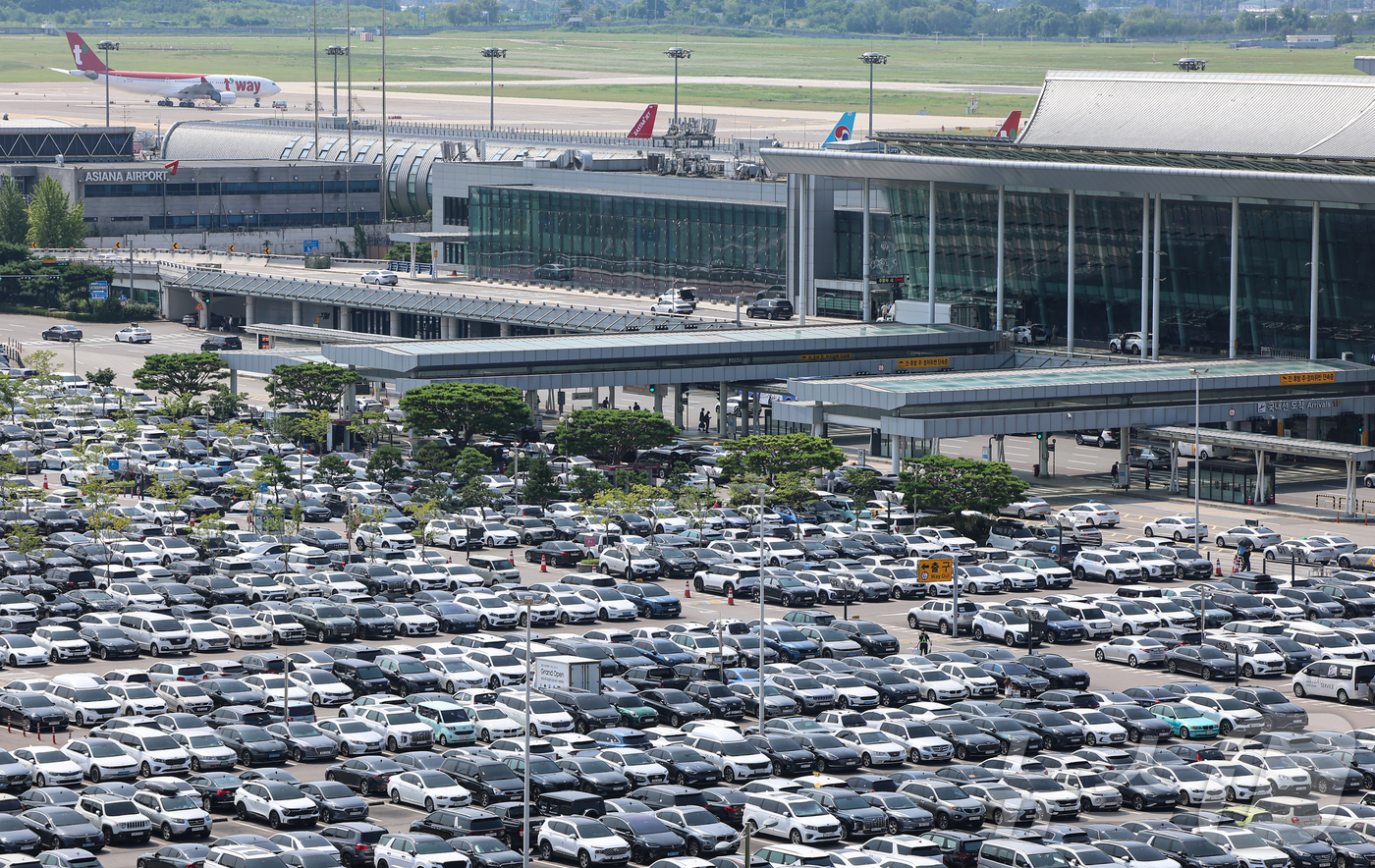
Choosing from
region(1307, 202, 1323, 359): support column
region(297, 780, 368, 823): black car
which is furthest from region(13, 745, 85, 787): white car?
region(1307, 202, 1323, 359): support column

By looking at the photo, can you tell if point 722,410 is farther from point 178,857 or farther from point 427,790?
point 178,857

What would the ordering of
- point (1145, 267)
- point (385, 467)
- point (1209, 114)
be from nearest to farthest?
→ point (385, 467), point (1145, 267), point (1209, 114)

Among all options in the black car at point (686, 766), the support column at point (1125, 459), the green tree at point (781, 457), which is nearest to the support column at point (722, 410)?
the support column at point (1125, 459)

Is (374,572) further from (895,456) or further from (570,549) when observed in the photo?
(895,456)

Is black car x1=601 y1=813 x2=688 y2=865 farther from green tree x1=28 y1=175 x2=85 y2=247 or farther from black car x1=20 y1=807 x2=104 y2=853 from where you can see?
green tree x1=28 y1=175 x2=85 y2=247

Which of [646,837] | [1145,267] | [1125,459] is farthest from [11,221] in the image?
[646,837]

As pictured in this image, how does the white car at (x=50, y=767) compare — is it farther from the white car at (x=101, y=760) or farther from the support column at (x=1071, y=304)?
the support column at (x=1071, y=304)
